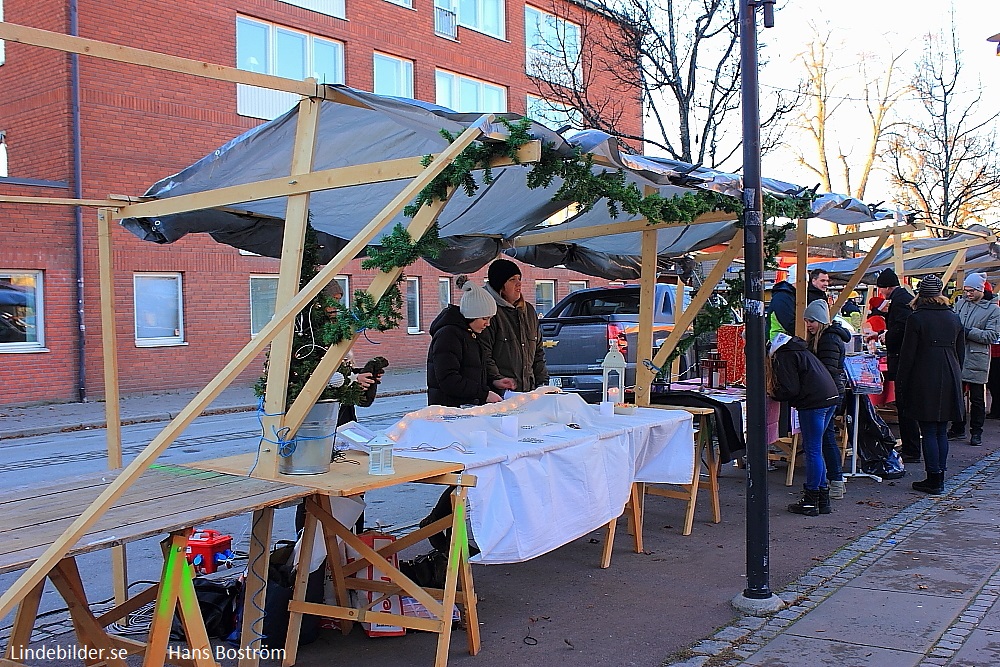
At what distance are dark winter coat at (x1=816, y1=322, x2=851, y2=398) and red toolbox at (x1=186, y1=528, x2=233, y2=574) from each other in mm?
4963

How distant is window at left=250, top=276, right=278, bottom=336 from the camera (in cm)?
1942

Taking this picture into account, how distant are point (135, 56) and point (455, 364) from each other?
3130mm

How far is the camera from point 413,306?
22.8m

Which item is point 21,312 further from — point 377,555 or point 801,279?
point 377,555

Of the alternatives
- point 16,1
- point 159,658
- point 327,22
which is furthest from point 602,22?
point 159,658

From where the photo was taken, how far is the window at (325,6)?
65.1 ft

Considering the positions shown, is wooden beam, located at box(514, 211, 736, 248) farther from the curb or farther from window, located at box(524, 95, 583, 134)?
window, located at box(524, 95, 583, 134)

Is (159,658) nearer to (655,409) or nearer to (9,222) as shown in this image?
(655,409)

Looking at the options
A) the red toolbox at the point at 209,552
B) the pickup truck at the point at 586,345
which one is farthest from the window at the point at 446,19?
the red toolbox at the point at 209,552

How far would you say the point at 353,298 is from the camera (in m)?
4.01

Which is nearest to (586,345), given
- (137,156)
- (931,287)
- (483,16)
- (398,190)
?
(931,287)

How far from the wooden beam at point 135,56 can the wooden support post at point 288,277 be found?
0.21m

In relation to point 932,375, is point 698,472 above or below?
below

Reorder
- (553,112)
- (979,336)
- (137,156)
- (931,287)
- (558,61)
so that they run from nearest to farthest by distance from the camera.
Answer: (931,287) < (979,336) < (137,156) < (558,61) < (553,112)
